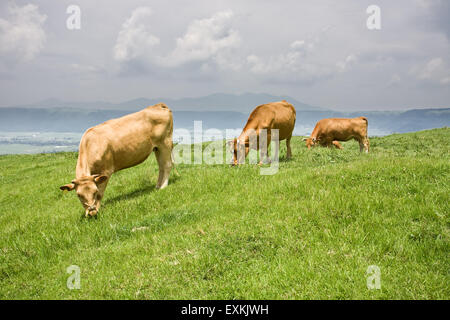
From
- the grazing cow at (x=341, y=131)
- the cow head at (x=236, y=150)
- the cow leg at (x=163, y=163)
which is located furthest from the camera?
the grazing cow at (x=341, y=131)

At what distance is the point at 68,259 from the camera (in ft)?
19.3

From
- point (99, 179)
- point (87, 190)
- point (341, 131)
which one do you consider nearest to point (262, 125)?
point (99, 179)

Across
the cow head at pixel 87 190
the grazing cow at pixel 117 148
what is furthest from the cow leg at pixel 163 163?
the cow head at pixel 87 190

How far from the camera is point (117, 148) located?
28.5 ft

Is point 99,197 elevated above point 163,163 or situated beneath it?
situated beneath

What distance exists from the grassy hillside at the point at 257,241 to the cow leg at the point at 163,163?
1087 mm

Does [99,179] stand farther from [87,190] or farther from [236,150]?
[236,150]

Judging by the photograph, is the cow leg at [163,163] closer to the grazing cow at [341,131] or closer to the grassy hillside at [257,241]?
the grassy hillside at [257,241]

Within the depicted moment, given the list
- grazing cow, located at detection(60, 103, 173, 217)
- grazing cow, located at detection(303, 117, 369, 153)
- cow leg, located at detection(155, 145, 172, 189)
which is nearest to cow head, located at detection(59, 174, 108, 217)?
grazing cow, located at detection(60, 103, 173, 217)

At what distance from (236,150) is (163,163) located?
3350 millimetres

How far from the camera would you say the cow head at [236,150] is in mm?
11984
